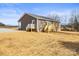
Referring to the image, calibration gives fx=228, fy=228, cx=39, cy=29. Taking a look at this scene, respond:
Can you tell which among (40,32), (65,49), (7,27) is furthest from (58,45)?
(7,27)

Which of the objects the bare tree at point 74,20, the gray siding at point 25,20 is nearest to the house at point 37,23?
the gray siding at point 25,20

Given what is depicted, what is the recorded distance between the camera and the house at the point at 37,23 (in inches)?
125

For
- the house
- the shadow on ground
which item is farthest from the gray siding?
the shadow on ground

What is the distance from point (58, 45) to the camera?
317 cm

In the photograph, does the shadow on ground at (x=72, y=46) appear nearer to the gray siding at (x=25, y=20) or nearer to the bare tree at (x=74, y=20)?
the bare tree at (x=74, y=20)

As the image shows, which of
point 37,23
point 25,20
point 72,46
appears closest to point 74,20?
point 72,46

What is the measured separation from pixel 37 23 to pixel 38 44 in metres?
0.30

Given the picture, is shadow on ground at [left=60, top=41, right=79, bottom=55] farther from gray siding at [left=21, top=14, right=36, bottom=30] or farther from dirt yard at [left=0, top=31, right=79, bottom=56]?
gray siding at [left=21, top=14, right=36, bottom=30]

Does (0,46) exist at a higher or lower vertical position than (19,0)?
lower

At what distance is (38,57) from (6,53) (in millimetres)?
444

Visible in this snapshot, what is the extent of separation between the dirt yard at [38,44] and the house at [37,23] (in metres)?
0.07

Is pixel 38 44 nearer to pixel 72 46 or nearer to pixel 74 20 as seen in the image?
pixel 72 46

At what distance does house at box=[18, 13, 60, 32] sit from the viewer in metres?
3.19

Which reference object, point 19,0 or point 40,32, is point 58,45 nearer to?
point 40,32
